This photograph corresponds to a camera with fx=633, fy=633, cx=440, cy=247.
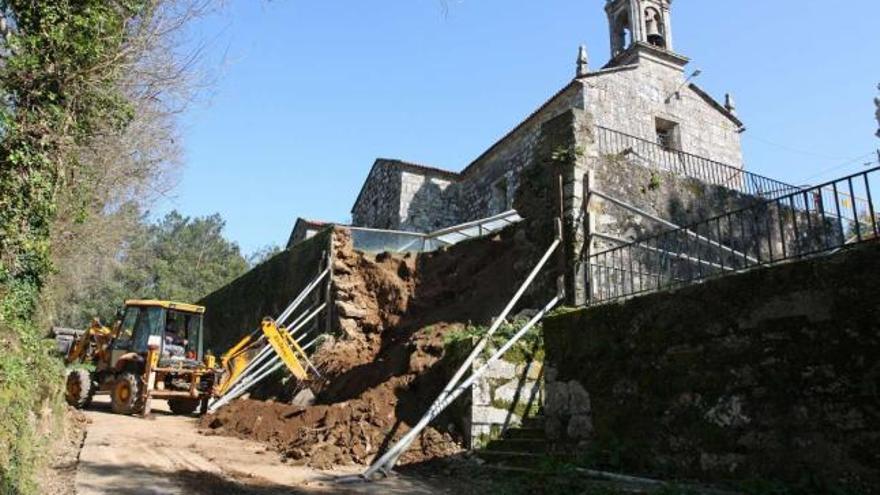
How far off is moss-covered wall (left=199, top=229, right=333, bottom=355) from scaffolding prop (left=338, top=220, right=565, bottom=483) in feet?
24.7

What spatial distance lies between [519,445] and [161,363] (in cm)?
800

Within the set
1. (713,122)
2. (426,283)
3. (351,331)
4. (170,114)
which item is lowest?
(351,331)

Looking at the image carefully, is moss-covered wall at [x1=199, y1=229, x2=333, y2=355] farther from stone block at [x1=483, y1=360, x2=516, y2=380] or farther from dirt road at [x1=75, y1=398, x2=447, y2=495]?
stone block at [x1=483, y1=360, x2=516, y2=380]

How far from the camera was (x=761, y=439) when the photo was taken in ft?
15.0

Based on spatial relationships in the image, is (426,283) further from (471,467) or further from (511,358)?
(471,467)

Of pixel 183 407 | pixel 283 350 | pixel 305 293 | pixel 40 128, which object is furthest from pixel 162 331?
pixel 40 128

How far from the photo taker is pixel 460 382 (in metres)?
8.05

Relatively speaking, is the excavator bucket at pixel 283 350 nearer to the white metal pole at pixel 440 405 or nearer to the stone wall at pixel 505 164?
the white metal pole at pixel 440 405

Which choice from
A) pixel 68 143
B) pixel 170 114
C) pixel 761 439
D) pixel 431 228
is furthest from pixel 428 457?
pixel 431 228

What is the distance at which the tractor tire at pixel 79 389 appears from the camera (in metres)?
12.4

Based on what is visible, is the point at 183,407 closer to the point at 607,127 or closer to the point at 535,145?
the point at 535,145

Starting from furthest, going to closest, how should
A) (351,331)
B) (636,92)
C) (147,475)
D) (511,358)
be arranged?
1. (636,92)
2. (351,331)
3. (511,358)
4. (147,475)

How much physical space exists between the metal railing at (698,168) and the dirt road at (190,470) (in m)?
8.60

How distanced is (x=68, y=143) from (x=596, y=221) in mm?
7322
